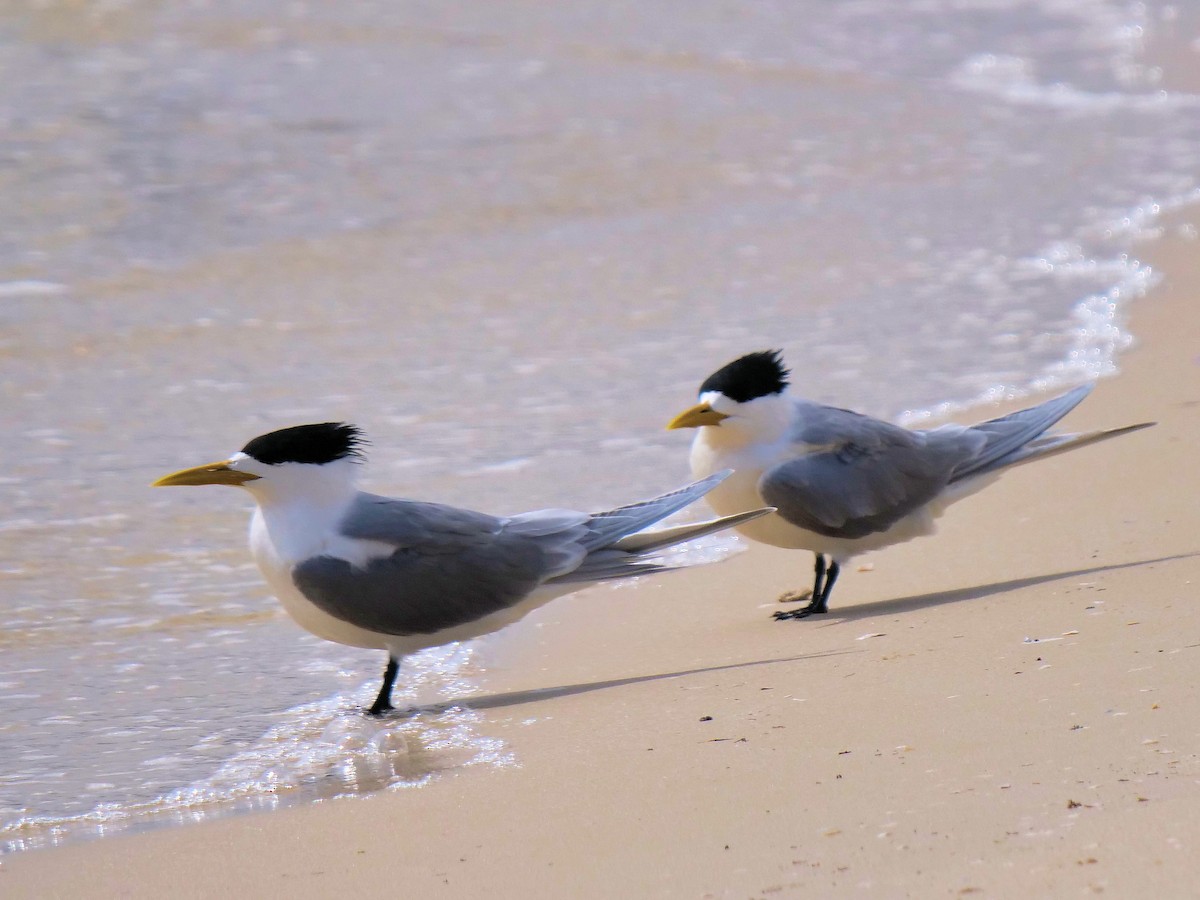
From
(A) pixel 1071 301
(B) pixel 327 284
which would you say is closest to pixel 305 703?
(A) pixel 1071 301

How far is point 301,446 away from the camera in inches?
167

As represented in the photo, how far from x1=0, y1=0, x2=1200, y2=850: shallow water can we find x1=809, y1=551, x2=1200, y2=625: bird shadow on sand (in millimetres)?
955

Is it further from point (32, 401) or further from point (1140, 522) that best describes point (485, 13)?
point (1140, 522)

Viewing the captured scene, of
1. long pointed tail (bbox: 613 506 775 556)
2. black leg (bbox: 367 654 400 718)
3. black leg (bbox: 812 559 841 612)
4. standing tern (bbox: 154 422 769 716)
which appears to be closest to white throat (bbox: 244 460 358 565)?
standing tern (bbox: 154 422 769 716)

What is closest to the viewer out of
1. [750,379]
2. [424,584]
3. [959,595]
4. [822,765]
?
[822,765]

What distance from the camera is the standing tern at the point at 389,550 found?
4152mm

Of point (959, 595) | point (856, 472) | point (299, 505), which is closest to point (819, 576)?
point (856, 472)

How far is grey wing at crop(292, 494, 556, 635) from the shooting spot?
162 inches

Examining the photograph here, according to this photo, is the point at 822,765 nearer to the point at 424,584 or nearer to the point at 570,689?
the point at 570,689

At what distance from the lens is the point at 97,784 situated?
3.69 meters

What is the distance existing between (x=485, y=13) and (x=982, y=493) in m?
12.5

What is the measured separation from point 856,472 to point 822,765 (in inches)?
69.9

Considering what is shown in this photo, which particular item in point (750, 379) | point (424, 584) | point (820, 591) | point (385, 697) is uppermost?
point (750, 379)

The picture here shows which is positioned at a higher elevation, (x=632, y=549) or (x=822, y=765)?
(x=632, y=549)
